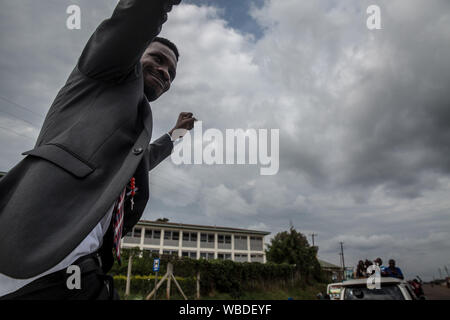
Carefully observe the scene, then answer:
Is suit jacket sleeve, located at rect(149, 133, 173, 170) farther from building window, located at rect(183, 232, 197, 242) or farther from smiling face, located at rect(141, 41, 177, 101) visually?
building window, located at rect(183, 232, 197, 242)

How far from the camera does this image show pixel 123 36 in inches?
38.9

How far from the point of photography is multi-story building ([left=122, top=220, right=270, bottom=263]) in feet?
134

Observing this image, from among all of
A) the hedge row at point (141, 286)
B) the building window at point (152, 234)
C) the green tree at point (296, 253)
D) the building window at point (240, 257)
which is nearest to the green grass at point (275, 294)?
the hedge row at point (141, 286)

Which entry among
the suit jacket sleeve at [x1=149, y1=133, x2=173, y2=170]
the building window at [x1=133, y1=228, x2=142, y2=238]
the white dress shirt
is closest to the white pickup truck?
the suit jacket sleeve at [x1=149, y1=133, x2=173, y2=170]

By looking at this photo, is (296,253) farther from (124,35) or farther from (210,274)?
(124,35)

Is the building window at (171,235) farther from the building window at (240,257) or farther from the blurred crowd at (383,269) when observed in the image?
the blurred crowd at (383,269)

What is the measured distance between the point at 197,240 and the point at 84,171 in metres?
46.6

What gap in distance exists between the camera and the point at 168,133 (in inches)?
84.5

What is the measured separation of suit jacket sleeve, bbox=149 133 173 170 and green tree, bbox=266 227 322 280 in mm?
31506

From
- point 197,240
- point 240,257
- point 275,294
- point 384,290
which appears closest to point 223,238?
point 240,257

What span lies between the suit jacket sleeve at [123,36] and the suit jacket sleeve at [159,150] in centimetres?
97
